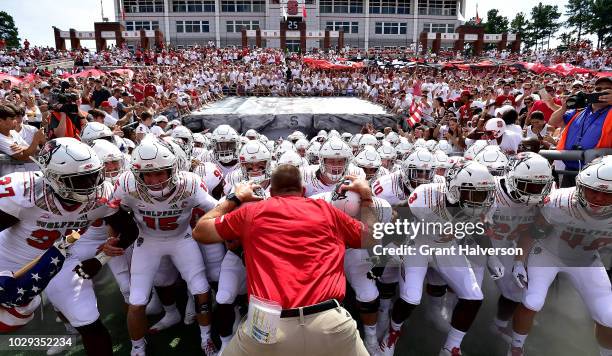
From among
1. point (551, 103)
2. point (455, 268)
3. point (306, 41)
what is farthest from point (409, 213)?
point (306, 41)

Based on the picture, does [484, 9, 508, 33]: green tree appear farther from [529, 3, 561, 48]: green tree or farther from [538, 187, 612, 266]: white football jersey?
[538, 187, 612, 266]: white football jersey

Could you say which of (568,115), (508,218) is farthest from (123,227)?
(568,115)

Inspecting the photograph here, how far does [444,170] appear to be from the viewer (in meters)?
5.04

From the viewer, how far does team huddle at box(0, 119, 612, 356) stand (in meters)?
3.20

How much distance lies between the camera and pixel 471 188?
347cm

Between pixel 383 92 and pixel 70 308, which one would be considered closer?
pixel 70 308

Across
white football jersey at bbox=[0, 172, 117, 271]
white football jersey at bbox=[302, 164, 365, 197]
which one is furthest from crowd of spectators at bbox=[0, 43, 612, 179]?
white football jersey at bbox=[302, 164, 365, 197]

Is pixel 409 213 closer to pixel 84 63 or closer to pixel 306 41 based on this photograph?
pixel 84 63

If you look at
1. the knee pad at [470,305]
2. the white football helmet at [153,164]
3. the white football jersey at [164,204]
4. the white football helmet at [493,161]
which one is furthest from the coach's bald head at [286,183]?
the white football helmet at [493,161]

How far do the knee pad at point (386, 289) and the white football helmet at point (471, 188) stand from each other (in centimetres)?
108

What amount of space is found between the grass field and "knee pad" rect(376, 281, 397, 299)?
348 mm

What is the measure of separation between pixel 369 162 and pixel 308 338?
2.89 m

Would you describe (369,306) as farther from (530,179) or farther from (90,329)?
(90,329)

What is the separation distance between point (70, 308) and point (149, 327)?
3.42 feet
